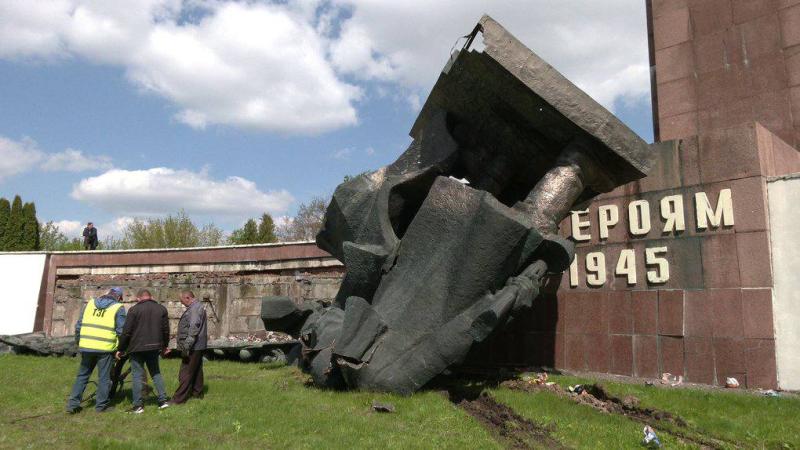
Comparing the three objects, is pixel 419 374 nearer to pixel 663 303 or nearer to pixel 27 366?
pixel 663 303

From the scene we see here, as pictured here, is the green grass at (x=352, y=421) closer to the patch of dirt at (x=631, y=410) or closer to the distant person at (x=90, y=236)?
the patch of dirt at (x=631, y=410)

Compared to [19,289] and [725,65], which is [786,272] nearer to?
[725,65]

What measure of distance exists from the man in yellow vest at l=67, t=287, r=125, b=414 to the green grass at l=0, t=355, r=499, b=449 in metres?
0.20

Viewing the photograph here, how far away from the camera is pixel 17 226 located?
35.8m

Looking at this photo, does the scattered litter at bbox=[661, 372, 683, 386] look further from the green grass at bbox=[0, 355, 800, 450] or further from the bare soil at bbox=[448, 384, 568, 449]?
the bare soil at bbox=[448, 384, 568, 449]

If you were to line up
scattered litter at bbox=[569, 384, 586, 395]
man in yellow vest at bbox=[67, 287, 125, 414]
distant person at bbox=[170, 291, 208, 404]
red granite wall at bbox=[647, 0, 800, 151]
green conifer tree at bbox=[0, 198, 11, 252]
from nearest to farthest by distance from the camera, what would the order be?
man in yellow vest at bbox=[67, 287, 125, 414] → distant person at bbox=[170, 291, 208, 404] → scattered litter at bbox=[569, 384, 586, 395] → red granite wall at bbox=[647, 0, 800, 151] → green conifer tree at bbox=[0, 198, 11, 252]

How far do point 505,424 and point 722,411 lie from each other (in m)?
2.57

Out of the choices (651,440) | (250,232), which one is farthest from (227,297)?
(250,232)

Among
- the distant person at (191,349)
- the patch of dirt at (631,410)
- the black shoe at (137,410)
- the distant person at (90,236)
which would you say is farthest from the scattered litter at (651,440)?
the distant person at (90,236)

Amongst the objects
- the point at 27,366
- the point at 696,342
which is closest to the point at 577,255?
the point at 696,342

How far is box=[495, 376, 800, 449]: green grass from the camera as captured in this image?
5.74m

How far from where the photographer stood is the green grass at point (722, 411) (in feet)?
18.8

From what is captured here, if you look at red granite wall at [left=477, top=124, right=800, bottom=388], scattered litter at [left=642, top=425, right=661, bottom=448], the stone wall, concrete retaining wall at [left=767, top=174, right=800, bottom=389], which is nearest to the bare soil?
scattered litter at [left=642, top=425, right=661, bottom=448]

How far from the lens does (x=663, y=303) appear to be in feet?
29.5
